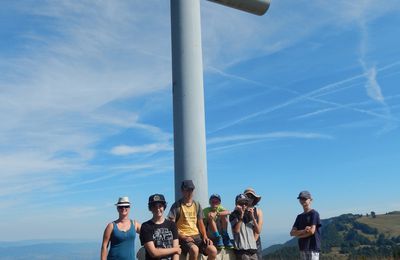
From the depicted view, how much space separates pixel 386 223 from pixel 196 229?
183920 millimetres

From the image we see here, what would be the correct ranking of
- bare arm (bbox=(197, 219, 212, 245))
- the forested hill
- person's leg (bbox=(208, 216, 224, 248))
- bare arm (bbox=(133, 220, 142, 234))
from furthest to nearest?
the forested hill
person's leg (bbox=(208, 216, 224, 248))
bare arm (bbox=(197, 219, 212, 245))
bare arm (bbox=(133, 220, 142, 234))

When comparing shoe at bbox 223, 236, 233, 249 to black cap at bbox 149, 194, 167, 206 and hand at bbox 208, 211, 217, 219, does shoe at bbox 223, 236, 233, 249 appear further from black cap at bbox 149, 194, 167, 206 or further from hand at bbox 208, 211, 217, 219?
black cap at bbox 149, 194, 167, 206

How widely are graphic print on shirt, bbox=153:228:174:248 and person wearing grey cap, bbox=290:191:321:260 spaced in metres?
2.77

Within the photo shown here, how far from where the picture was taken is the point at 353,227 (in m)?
165

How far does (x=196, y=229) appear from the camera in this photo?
290 inches

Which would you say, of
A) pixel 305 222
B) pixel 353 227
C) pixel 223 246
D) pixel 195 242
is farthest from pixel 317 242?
pixel 353 227

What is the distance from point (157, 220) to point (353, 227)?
171 meters

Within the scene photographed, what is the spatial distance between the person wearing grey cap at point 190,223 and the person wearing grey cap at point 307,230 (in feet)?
6.00

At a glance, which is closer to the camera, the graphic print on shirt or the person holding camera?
the graphic print on shirt

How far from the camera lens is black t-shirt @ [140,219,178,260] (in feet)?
21.4

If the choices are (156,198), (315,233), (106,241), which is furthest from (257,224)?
(106,241)

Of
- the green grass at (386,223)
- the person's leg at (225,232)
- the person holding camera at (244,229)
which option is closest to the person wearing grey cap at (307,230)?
the person holding camera at (244,229)

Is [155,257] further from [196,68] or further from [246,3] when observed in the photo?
[246,3]

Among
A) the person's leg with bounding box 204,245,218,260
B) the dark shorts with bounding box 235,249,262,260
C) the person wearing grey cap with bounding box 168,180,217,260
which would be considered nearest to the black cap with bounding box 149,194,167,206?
the person wearing grey cap with bounding box 168,180,217,260
